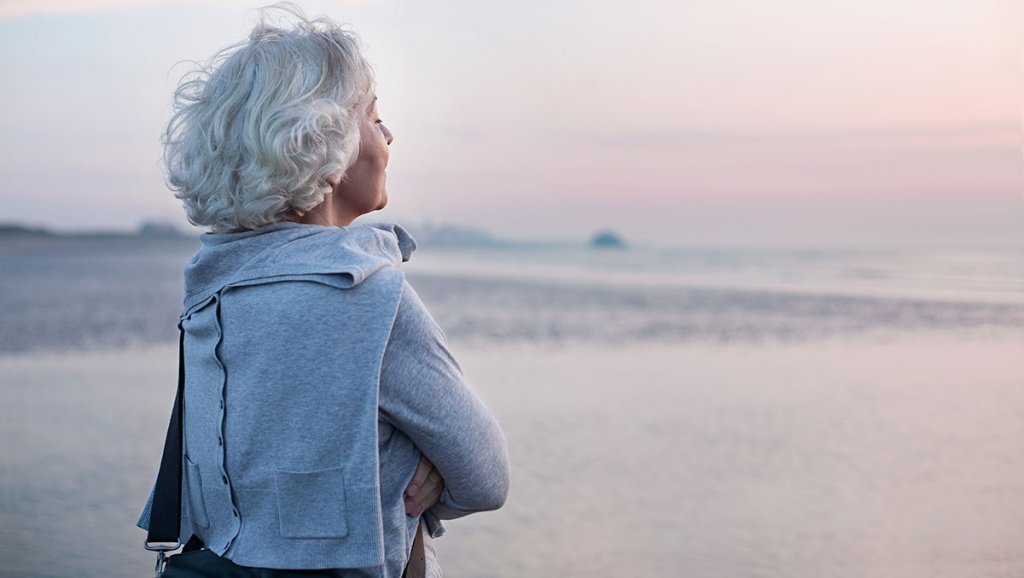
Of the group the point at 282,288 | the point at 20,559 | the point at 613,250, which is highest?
the point at 282,288

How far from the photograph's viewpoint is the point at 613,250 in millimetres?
35344

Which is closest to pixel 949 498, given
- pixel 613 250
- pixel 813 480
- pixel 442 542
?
pixel 813 480

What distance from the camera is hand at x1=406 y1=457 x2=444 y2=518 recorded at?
1.51m

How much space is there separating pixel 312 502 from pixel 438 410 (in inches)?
8.3

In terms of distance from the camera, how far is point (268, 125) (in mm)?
1415

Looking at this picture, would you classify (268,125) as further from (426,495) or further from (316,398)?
(426,495)

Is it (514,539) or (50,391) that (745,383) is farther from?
(50,391)

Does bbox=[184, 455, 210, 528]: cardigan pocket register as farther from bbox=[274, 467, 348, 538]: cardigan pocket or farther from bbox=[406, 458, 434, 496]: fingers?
bbox=[406, 458, 434, 496]: fingers

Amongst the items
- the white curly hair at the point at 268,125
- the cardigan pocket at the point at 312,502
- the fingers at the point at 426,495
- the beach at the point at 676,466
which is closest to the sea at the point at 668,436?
the beach at the point at 676,466

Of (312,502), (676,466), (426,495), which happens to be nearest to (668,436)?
(676,466)

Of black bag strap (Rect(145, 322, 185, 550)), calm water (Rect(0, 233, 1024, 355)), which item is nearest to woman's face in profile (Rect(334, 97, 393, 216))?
black bag strap (Rect(145, 322, 185, 550))

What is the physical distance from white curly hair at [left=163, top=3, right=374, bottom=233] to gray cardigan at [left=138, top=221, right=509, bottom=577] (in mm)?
54

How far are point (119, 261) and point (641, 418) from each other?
64.8 ft

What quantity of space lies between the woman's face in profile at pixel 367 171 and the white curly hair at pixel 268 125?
43 millimetres
